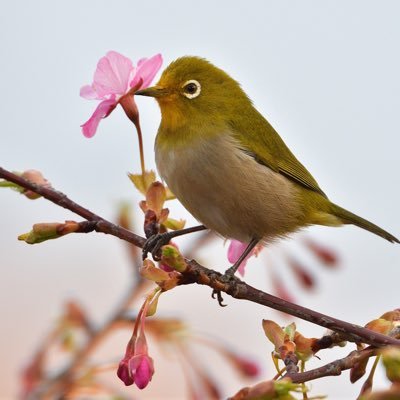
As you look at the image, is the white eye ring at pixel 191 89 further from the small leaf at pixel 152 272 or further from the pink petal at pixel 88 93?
the small leaf at pixel 152 272

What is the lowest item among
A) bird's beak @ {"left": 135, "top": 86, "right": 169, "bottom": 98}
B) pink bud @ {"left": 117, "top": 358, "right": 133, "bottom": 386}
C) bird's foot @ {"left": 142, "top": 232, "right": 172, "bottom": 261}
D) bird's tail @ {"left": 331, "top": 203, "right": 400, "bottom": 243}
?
pink bud @ {"left": 117, "top": 358, "right": 133, "bottom": 386}

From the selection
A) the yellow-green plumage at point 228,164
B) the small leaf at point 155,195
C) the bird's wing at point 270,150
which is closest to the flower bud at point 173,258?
the small leaf at point 155,195

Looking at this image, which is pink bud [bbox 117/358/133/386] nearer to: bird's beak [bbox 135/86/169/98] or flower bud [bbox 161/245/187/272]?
flower bud [bbox 161/245/187/272]

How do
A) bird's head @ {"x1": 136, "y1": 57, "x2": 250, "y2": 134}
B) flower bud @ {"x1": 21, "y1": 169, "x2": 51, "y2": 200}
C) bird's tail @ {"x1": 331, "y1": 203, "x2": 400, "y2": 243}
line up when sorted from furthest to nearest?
1. bird's tail @ {"x1": 331, "y1": 203, "x2": 400, "y2": 243}
2. bird's head @ {"x1": 136, "y1": 57, "x2": 250, "y2": 134}
3. flower bud @ {"x1": 21, "y1": 169, "x2": 51, "y2": 200}

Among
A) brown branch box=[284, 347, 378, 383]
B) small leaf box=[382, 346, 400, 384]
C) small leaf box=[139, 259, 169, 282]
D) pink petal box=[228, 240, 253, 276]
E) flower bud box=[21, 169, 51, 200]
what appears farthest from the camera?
pink petal box=[228, 240, 253, 276]

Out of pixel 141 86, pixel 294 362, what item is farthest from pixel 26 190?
pixel 294 362

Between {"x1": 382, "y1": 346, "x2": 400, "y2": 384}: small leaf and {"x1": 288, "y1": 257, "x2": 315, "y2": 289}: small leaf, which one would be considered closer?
{"x1": 382, "y1": 346, "x2": 400, "y2": 384}: small leaf

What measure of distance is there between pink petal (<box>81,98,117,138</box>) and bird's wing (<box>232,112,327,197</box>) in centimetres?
112

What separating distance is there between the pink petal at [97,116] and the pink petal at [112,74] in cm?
3

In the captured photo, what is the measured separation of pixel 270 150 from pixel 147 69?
1.31 metres

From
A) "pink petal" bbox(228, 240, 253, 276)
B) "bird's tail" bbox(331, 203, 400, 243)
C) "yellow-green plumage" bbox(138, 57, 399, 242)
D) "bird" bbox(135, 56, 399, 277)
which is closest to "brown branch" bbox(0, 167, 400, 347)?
"pink petal" bbox(228, 240, 253, 276)

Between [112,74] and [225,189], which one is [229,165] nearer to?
[225,189]

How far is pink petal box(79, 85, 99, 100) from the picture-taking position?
221 cm

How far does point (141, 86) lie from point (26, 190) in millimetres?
544
